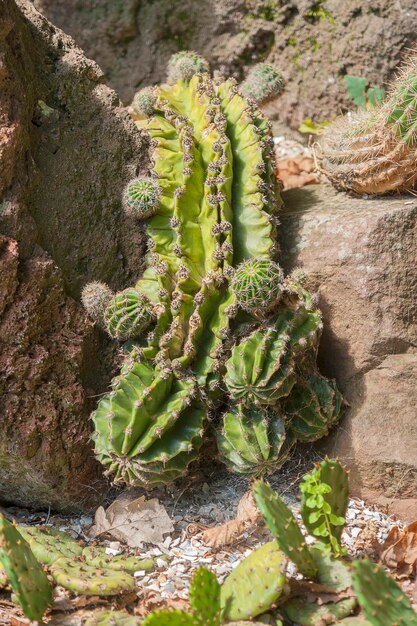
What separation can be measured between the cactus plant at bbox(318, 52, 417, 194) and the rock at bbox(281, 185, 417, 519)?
133mm

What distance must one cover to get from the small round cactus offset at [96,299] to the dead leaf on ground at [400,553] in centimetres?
150

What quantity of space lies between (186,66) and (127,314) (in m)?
1.44

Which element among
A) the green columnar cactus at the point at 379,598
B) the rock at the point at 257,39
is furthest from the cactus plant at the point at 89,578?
the rock at the point at 257,39

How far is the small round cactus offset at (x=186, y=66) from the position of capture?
3.82 metres

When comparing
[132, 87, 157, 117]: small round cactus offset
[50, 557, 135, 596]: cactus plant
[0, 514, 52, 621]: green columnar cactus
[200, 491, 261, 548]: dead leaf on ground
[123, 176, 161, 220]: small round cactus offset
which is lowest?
[200, 491, 261, 548]: dead leaf on ground

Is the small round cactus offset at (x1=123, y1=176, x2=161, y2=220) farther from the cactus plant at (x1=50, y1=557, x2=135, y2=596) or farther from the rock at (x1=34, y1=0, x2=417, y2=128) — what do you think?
the rock at (x1=34, y1=0, x2=417, y2=128)

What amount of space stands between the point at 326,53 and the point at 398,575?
341 cm

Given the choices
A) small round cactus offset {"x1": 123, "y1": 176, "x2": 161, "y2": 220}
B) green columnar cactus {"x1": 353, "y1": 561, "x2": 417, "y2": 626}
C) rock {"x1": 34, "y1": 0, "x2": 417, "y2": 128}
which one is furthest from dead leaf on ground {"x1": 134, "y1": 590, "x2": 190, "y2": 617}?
rock {"x1": 34, "y1": 0, "x2": 417, "y2": 128}

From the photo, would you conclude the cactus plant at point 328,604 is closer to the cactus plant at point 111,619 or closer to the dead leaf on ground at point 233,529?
the dead leaf on ground at point 233,529

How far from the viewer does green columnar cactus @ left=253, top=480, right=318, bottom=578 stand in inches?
99.1

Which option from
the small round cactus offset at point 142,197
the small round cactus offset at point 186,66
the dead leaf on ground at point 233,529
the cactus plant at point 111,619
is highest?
the small round cactus offset at point 186,66

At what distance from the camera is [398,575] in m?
2.96

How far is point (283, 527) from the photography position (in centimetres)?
255

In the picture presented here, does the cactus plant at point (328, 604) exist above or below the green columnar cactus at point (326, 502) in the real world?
below
